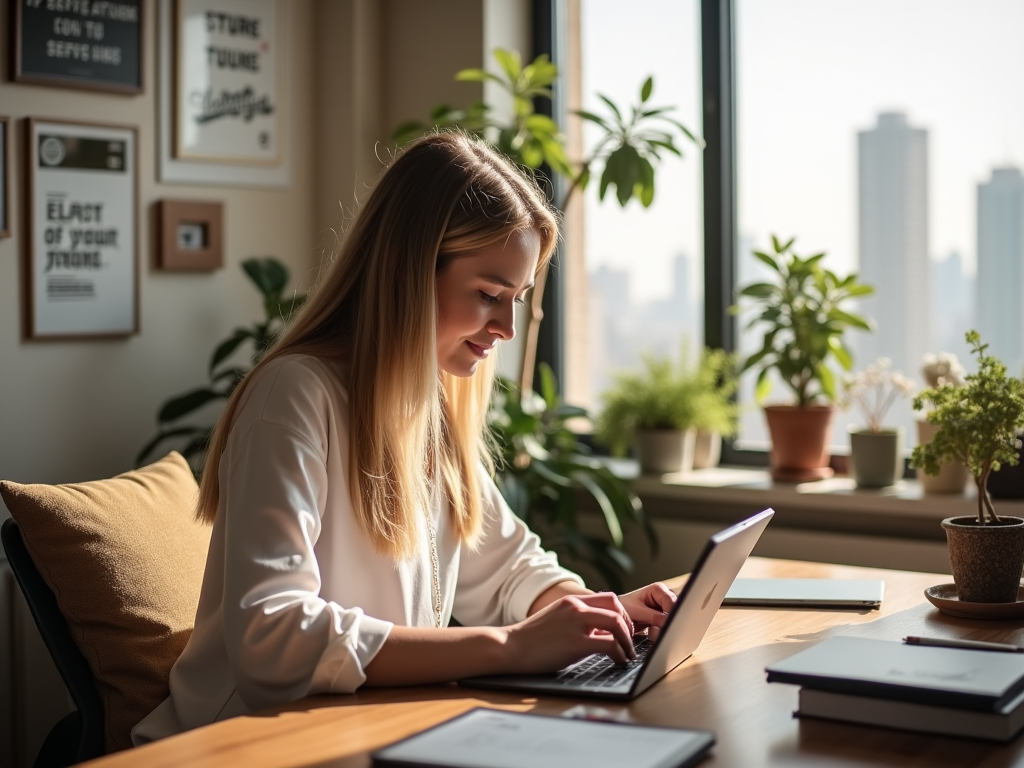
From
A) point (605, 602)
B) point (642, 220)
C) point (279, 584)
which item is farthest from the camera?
point (642, 220)

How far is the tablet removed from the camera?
3.41 ft

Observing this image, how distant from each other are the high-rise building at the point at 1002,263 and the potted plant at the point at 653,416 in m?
0.74

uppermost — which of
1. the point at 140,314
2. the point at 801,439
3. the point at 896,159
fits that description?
the point at 896,159

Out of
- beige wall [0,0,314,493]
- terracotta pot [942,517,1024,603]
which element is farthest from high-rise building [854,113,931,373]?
beige wall [0,0,314,493]

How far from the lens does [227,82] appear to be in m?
3.16

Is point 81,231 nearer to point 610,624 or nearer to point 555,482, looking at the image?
point 555,482

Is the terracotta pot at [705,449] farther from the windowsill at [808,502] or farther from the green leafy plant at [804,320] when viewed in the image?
the green leafy plant at [804,320]

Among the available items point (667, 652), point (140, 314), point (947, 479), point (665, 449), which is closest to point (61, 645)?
point (667, 652)

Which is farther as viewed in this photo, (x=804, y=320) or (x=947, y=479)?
(x=804, y=320)

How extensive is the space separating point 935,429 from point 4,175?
2.16 m

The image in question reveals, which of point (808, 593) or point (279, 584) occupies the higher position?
point (279, 584)

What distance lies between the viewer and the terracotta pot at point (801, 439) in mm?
2914

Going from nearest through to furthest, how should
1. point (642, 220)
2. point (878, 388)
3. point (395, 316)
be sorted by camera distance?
point (395, 316) → point (878, 388) → point (642, 220)

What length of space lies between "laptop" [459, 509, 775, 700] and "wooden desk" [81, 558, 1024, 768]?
0.05 feet
